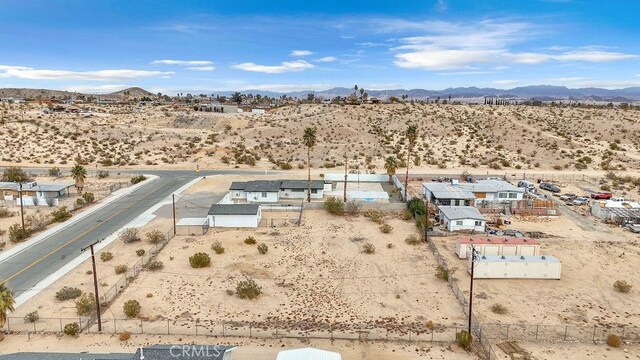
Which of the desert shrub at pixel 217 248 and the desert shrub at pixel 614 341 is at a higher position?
the desert shrub at pixel 217 248

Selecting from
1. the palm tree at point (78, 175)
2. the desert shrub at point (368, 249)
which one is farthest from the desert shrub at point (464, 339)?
the palm tree at point (78, 175)

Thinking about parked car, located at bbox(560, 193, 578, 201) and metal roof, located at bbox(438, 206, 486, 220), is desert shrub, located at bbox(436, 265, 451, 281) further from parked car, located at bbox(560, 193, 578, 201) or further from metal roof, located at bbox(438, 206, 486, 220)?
parked car, located at bbox(560, 193, 578, 201)

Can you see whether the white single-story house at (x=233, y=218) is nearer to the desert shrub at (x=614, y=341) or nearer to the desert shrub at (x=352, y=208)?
the desert shrub at (x=352, y=208)

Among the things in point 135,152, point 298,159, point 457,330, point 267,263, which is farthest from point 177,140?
point 457,330

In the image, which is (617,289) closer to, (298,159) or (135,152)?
(298,159)
